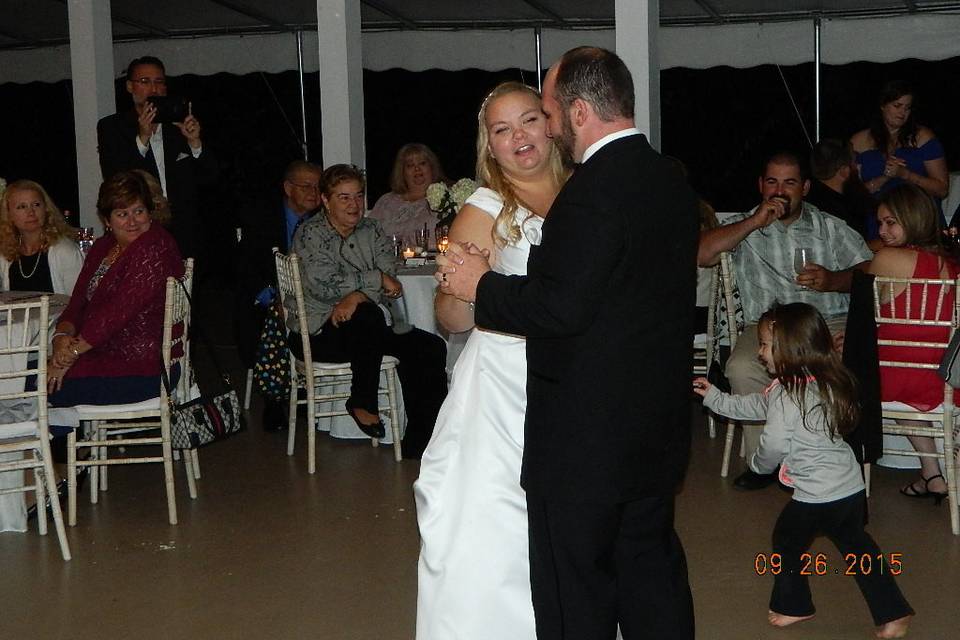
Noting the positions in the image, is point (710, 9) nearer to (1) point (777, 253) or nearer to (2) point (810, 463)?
(1) point (777, 253)

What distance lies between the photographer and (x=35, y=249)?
5.36m

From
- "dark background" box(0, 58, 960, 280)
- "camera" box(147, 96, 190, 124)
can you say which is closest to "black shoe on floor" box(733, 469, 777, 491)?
"camera" box(147, 96, 190, 124)

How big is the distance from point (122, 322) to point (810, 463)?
2.61 m

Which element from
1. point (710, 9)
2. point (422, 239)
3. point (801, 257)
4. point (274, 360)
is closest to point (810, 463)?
point (801, 257)

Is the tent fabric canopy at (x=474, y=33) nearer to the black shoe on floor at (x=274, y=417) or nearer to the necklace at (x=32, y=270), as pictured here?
the black shoe on floor at (x=274, y=417)

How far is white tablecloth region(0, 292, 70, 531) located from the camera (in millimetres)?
4246

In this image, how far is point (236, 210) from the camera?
11398 mm

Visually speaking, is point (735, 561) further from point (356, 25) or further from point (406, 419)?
point (356, 25)

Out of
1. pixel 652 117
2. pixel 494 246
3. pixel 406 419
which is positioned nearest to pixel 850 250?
pixel 652 117

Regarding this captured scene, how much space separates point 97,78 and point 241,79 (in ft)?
10.6

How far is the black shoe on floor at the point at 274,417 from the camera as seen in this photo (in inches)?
238

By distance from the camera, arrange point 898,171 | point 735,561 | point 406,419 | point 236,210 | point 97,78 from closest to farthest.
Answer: point 735,561
point 406,419
point 898,171
point 97,78
point 236,210

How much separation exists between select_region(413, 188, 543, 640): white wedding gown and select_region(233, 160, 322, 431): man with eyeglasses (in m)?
3.45

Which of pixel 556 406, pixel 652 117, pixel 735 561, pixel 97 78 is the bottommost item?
pixel 735 561
